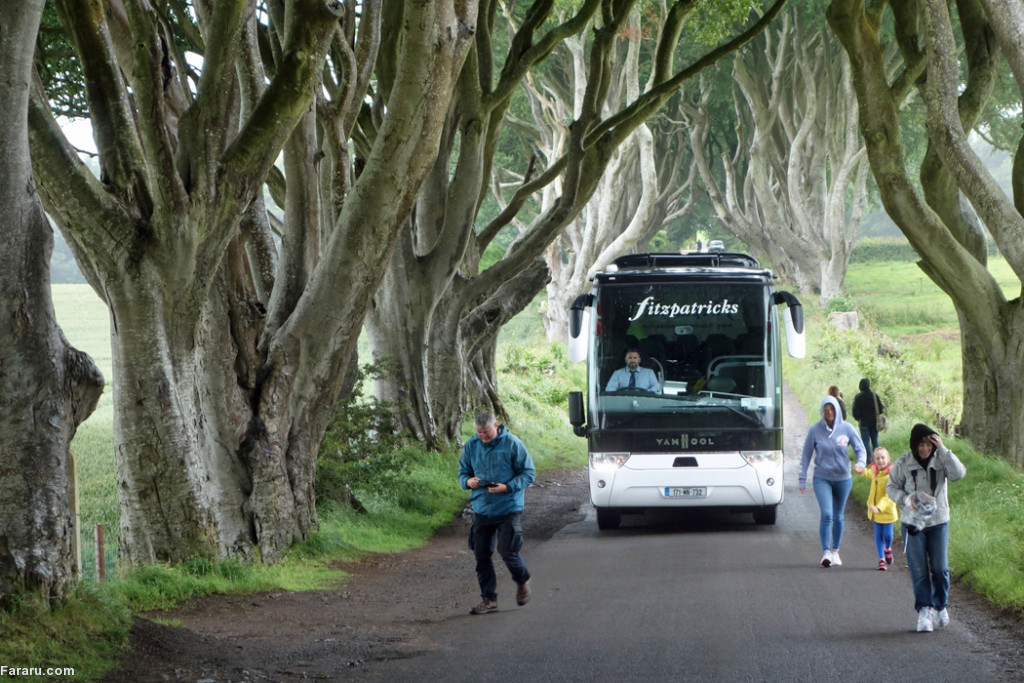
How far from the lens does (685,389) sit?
14.7 meters

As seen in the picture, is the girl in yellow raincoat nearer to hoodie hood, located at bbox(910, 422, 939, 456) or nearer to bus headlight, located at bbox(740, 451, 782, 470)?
hoodie hood, located at bbox(910, 422, 939, 456)

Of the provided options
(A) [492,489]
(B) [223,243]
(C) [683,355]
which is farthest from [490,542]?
(C) [683,355]

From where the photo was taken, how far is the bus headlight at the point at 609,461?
48.0ft

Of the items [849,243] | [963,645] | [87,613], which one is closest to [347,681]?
[87,613]

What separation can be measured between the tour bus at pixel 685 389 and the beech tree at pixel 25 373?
7710 mm

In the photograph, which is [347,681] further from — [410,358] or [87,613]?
[410,358]

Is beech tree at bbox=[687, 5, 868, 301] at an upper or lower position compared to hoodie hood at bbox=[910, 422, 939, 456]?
upper

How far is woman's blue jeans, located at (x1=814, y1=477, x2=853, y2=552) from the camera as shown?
12.1 meters

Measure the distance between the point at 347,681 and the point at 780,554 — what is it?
6.55 meters

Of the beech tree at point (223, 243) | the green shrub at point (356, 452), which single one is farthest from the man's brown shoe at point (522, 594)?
the green shrub at point (356, 452)

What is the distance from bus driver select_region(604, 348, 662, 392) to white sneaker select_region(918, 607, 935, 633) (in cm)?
619

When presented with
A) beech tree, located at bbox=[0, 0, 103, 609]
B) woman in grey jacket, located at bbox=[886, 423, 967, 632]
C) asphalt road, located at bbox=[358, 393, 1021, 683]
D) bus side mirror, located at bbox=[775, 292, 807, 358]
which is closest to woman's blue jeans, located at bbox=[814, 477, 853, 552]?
asphalt road, located at bbox=[358, 393, 1021, 683]

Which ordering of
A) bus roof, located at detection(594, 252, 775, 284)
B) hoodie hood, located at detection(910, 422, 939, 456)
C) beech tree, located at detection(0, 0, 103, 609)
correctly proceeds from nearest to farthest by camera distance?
beech tree, located at detection(0, 0, 103, 609) < hoodie hood, located at detection(910, 422, 939, 456) < bus roof, located at detection(594, 252, 775, 284)

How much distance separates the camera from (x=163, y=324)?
33.3 feet
